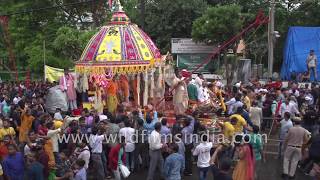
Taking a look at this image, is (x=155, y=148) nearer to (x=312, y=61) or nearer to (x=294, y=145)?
(x=294, y=145)

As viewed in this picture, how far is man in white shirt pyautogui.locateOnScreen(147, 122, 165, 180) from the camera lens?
10.8 m

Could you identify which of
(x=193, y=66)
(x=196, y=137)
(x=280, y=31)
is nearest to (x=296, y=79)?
(x=280, y=31)

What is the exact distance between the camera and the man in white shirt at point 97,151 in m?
10.9

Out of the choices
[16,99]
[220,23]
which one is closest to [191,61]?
[220,23]

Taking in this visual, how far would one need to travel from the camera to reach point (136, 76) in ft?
52.2

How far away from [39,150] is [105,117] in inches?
121

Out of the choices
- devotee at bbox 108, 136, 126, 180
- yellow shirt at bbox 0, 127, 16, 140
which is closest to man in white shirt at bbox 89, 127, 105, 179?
devotee at bbox 108, 136, 126, 180

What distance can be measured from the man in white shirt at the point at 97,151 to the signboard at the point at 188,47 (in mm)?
17491

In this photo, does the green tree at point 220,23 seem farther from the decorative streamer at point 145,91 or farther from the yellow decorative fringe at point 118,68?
the yellow decorative fringe at point 118,68

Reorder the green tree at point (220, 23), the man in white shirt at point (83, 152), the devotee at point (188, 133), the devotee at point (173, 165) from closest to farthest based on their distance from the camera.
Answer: the devotee at point (173, 165) < the man in white shirt at point (83, 152) < the devotee at point (188, 133) < the green tree at point (220, 23)

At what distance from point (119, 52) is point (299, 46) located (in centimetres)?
1156

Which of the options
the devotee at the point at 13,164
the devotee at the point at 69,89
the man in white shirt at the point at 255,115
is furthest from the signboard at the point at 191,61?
the devotee at the point at 13,164

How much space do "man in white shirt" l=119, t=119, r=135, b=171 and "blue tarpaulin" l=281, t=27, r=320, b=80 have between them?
13219mm

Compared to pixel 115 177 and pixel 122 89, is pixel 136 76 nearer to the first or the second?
pixel 122 89
